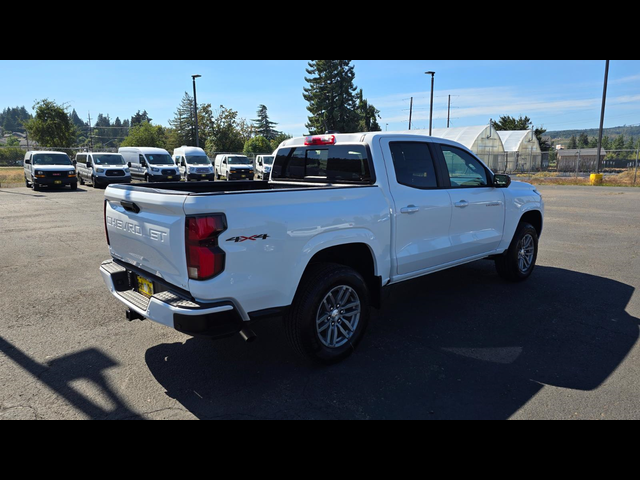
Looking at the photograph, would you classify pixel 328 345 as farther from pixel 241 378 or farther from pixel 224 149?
pixel 224 149

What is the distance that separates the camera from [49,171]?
20.9m

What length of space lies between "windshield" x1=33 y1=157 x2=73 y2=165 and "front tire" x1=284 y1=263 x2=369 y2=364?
22358 mm

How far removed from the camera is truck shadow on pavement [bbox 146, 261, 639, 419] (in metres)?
3.23

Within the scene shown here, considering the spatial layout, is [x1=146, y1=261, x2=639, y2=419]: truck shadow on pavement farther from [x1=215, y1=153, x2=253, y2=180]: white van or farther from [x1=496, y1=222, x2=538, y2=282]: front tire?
[x1=215, y1=153, x2=253, y2=180]: white van

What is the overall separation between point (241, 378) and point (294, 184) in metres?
2.40

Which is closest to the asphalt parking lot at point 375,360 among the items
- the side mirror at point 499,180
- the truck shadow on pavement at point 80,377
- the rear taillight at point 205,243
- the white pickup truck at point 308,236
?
the truck shadow on pavement at point 80,377

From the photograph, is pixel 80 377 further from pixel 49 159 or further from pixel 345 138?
pixel 49 159

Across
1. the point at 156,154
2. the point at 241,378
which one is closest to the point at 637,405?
the point at 241,378

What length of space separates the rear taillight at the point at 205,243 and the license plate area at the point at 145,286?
0.75 m

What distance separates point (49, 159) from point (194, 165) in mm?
7806

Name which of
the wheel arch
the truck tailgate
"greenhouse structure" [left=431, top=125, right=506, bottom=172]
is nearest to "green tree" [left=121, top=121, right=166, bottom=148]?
"greenhouse structure" [left=431, top=125, right=506, bottom=172]

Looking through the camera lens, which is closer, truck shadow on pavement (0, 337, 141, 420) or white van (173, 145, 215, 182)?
truck shadow on pavement (0, 337, 141, 420)

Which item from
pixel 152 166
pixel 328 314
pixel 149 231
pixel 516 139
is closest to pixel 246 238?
pixel 149 231

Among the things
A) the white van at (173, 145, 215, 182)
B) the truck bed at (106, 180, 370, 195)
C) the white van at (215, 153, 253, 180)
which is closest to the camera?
the truck bed at (106, 180, 370, 195)
